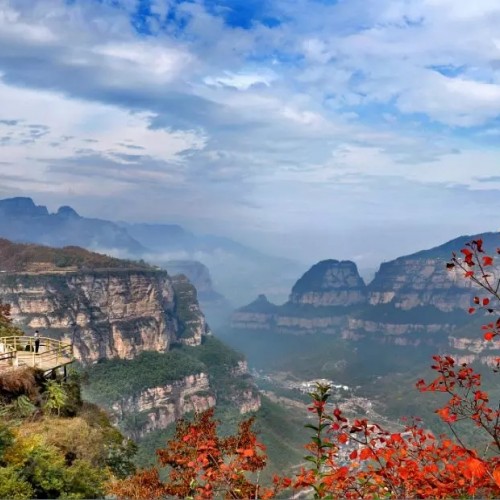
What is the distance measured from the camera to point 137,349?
139m

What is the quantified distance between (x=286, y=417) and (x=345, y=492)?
15162 centimetres

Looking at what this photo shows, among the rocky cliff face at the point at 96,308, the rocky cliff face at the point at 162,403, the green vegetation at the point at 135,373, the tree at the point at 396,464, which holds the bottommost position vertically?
the rocky cliff face at the point at 162,403

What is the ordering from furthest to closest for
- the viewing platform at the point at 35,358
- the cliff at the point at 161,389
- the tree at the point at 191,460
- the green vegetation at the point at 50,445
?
the cliff at the point at 161,389 → the viewing platform at the point at 35,358 → the green vegetation at the point at 50,445 → the tree at the point at 191,460

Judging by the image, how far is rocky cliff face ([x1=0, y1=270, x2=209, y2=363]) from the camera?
119750 mm

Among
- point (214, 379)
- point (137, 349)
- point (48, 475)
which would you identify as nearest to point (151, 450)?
point (137, 349)

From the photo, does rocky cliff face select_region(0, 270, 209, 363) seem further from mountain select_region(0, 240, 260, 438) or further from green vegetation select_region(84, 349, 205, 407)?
green vegetation select_region(84, 349, 205, 407)

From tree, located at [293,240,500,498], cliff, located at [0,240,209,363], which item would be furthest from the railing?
cliff, located at [0,240,209,363]

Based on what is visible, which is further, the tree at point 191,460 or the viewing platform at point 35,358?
the viewing platform at point 35,358

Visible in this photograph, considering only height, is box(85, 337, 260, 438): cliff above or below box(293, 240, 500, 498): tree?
below

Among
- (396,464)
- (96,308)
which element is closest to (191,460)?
(396,464)

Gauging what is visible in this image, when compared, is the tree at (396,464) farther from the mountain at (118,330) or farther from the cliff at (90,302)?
the cliff at (90,302)

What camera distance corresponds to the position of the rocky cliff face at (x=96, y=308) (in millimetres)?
119750

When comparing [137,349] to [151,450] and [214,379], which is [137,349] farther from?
[151,450]

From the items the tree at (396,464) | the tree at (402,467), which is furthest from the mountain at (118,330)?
the tree at (402,467)
